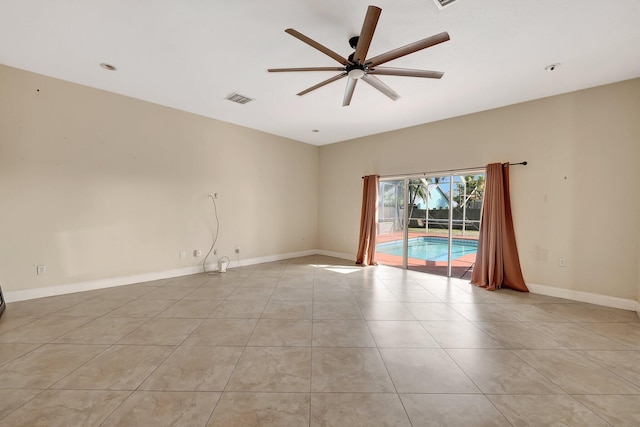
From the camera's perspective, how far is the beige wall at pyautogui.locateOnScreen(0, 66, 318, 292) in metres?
3.20

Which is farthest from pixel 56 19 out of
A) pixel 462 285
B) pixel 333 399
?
pixel 462 285

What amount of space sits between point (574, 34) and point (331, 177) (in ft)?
15.9

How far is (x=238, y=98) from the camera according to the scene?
398 centimetres

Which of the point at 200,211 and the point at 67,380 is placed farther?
the point at 200,211

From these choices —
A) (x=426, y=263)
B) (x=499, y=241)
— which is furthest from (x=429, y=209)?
(x=499, y=241)

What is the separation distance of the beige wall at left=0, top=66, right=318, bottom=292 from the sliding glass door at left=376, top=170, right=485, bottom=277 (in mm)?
3033

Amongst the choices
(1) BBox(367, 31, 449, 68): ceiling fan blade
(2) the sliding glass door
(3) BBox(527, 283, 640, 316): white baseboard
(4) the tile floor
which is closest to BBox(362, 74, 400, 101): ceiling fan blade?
(1) BBox(367, 31, 449, 68): ceiling fan blade

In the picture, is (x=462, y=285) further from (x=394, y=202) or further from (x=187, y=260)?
(x=187, y=260)

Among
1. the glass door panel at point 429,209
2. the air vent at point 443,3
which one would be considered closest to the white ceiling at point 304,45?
the air vent at point 443,3

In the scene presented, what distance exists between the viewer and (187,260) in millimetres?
4633

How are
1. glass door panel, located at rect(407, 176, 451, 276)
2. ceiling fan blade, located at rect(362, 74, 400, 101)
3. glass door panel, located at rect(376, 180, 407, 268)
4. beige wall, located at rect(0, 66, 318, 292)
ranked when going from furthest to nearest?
A: glass door panel, located at rect(376, 180, 407, 268) < glass door panel, located at rect(407, 176, 451, 276) < beige wall, located at rect(0, 66, 318, 292) < ceiling fan blade, located at rect(362, 74, 400, 101)

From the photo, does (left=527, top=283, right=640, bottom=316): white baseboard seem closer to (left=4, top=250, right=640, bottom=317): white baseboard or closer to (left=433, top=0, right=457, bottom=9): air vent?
(left=4, top=250, right=640, bottom=317): white baseboard

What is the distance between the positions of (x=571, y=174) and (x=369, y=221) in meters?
3.36

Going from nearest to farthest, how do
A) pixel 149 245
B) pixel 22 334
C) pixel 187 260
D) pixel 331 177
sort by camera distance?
1. pixel 22 334
2. pixel 149 245
3. pixel 187 260
4. pixel 331 177
